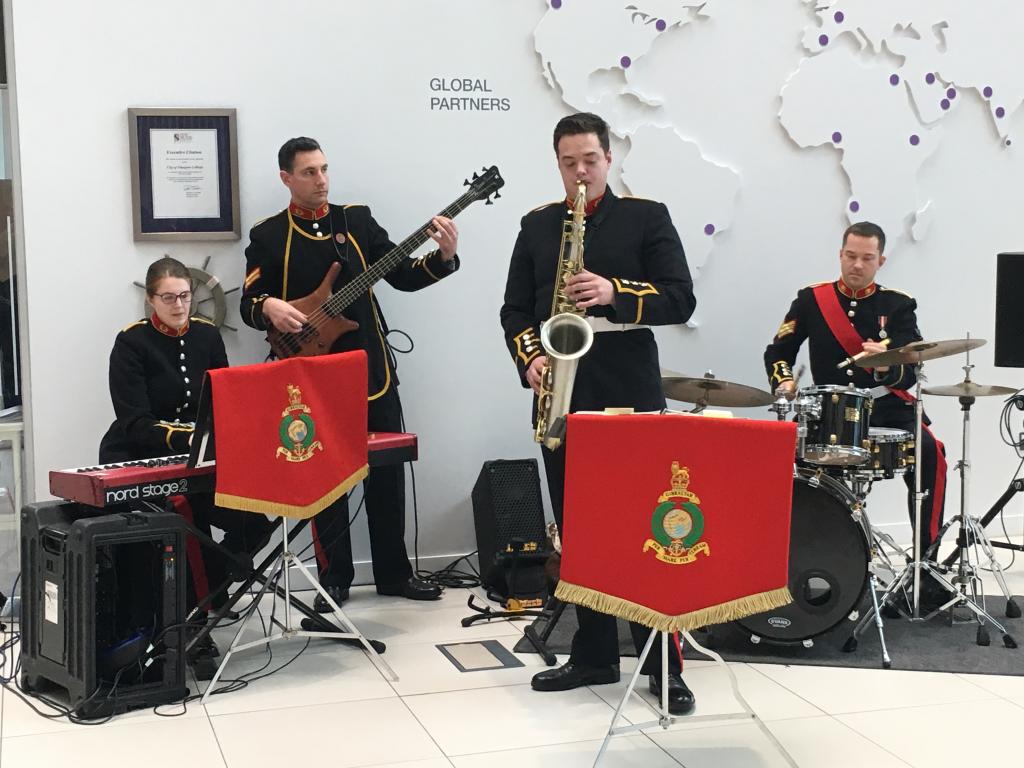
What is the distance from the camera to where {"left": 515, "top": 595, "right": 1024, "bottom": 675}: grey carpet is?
359 cm

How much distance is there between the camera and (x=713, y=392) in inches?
151

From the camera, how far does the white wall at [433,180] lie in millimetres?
4180

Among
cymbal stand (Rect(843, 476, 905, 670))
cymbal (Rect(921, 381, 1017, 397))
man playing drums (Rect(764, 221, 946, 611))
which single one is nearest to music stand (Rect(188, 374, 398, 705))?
cymbal stand (Rect(843, 476, 905, 670))

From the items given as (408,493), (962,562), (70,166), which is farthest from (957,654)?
(70,166)

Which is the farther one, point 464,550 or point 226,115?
point 464,550

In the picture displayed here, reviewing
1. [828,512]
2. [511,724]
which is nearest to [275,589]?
[511,724]

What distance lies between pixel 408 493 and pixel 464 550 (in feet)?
1.10

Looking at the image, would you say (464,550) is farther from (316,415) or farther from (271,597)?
(316,415)

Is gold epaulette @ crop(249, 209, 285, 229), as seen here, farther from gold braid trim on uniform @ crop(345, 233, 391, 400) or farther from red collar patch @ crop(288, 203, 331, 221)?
gold braid trim on uniform @ crop(345, 233, 391, 400)

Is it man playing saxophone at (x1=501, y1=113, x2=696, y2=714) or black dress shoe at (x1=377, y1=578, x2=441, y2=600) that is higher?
man playing saxophone at (x1=501, y1=113, x2=696, y2=714)

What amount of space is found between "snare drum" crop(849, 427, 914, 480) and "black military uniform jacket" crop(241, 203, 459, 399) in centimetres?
155

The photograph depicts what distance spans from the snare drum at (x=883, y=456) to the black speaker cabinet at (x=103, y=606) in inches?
86.2

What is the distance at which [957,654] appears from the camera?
368 cm

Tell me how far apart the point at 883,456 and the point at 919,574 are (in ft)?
1.61
